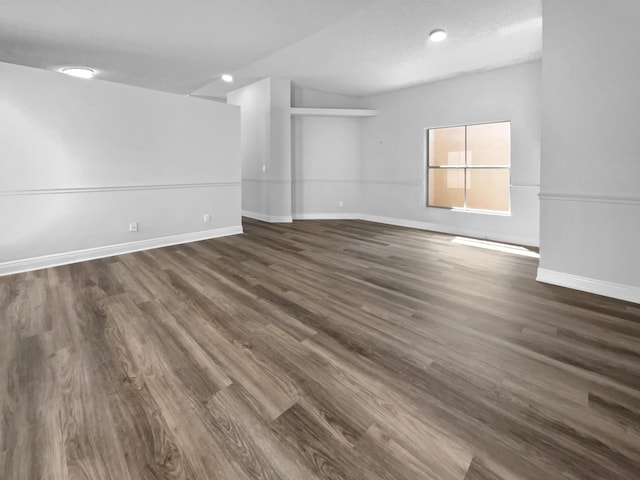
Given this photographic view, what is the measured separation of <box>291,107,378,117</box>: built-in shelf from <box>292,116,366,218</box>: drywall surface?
26 cm

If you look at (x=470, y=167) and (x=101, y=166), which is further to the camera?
(x=470, y=167)

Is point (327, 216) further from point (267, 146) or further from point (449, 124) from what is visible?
point (449, 124)

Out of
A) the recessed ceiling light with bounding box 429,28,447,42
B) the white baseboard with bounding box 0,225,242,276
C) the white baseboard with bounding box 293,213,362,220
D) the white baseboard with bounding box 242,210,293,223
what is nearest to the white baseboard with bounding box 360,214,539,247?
the white baseboard with bounding box 293,213,362,220

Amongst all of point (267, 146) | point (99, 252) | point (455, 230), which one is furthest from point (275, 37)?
point (455, 230)

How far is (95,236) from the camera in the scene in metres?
4.25

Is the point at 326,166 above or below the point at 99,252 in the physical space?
above

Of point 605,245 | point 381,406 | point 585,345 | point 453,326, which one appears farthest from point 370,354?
point 605,245

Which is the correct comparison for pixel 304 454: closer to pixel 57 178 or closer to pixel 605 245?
pixel 605 245

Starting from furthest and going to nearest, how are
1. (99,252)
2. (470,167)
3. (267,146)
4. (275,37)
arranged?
(267,146)
(470,167)
(275,37)
(99,252)

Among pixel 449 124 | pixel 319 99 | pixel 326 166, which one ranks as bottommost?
pixel 326 166

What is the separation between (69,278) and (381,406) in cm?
346

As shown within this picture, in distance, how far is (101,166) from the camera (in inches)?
164

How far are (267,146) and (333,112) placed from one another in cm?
155

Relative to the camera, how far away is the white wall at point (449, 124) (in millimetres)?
4996
